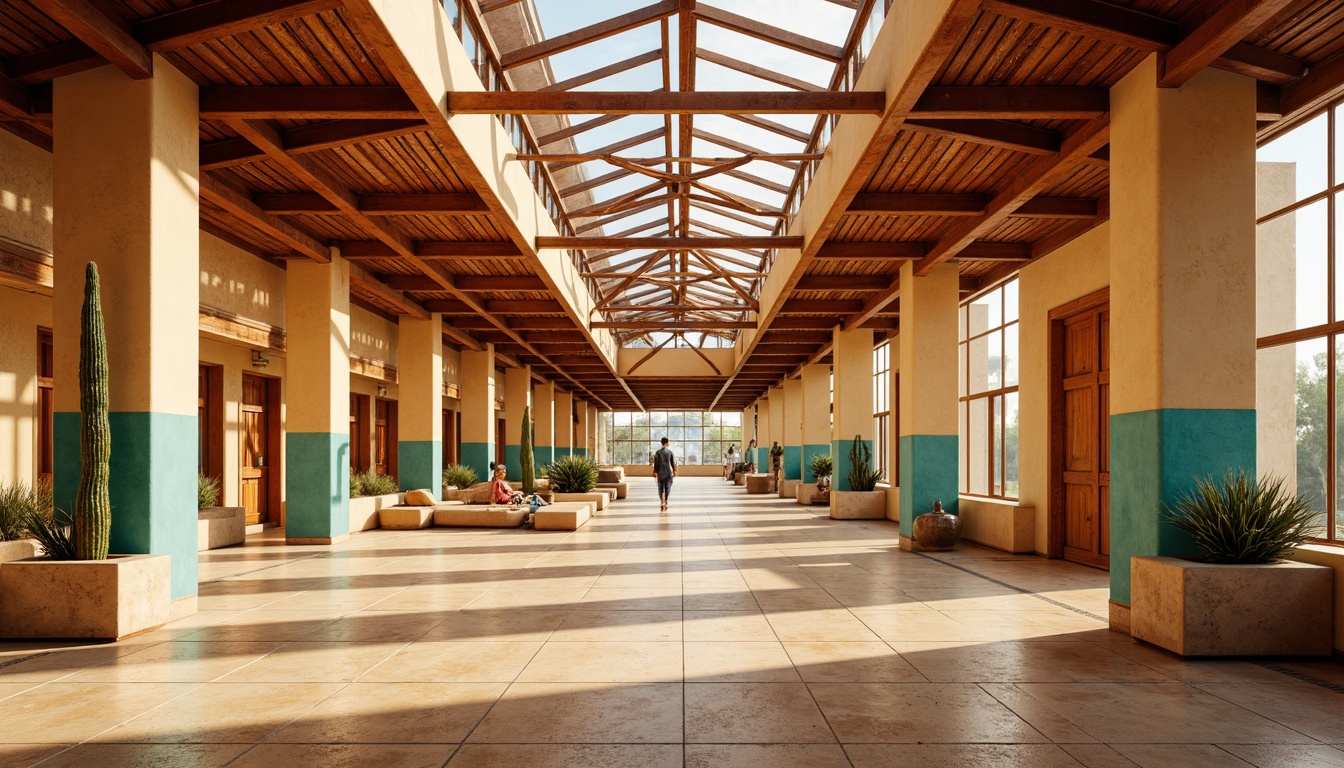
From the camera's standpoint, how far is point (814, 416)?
86.7 ft

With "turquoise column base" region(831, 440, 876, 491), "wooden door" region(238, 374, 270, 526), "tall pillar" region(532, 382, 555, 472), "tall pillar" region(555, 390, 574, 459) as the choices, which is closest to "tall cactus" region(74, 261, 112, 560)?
"wooden door" region(238, 374, 270, 526)

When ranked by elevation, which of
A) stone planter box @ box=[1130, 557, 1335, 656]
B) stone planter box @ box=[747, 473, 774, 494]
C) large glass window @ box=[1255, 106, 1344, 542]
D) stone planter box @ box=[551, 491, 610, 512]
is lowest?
stone planter box @ box=[747, 473, 774, 494]

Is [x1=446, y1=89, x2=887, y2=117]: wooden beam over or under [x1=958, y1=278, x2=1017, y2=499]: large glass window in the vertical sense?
over

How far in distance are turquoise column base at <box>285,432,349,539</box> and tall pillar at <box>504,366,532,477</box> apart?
14.3 meters

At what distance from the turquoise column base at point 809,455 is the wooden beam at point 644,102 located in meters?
18.3

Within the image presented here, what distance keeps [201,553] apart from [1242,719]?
463 inches

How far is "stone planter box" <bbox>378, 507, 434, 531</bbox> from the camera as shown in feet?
52.7

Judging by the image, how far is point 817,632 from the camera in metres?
6.86

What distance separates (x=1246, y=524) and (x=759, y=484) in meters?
25.5

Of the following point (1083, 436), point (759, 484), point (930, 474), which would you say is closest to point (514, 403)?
point (759, 484)

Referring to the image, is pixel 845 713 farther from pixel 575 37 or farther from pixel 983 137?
pixel 575 37

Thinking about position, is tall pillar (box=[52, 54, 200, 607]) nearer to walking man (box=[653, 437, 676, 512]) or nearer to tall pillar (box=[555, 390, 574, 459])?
walking man (box=[653, 437, 676, 512])

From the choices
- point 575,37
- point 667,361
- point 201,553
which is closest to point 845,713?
point 575,37

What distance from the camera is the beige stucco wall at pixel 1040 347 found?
1128 centimetres
